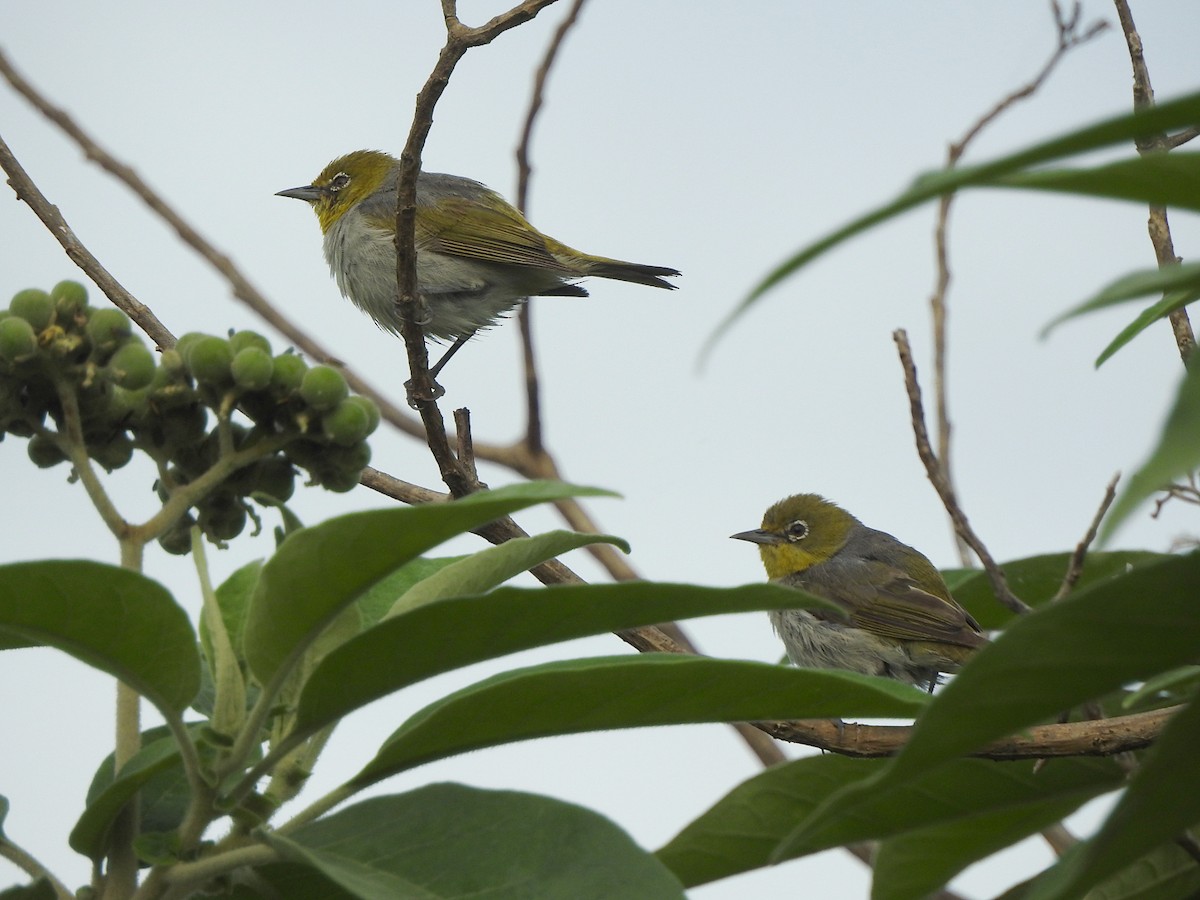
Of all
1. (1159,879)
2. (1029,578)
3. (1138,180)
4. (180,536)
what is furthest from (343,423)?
(1029,578)

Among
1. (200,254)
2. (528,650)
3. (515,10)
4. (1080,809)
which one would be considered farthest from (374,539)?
(200,254)

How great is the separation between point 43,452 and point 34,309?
20 centimetres

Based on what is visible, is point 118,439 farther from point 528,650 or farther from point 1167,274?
point 1167,274

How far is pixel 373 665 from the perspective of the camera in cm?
168

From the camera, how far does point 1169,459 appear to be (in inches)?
35.2

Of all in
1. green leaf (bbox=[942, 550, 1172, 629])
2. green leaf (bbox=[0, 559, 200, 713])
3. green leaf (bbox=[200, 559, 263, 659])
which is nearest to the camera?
green leaf (bbox=[0, 559, 200, 713])

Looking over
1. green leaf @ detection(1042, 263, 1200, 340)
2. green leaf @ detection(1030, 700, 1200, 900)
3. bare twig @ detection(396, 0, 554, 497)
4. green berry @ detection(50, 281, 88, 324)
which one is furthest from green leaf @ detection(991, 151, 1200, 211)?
bare twig @ detection(396, 0, 554, 497)

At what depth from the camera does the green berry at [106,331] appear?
175cm

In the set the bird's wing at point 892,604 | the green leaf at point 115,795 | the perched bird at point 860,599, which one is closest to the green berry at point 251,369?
the green leaf at point 115,795

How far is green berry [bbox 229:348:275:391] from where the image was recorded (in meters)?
1.75

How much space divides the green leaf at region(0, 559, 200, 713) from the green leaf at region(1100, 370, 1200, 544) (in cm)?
113

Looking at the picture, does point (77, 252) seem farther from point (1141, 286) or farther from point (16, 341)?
point (1141, 286)

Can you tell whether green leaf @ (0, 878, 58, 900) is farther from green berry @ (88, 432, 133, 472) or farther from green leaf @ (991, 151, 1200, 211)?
green leaf @ (991, 151, 1200, 211)

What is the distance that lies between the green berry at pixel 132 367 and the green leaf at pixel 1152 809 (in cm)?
125
